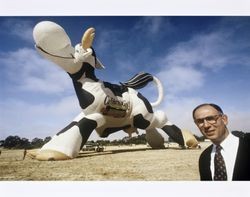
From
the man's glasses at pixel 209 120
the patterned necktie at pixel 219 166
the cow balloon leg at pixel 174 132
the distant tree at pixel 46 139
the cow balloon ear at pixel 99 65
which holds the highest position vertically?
the cow balloon ear at pixel 99 65

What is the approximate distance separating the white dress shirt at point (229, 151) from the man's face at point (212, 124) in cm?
6

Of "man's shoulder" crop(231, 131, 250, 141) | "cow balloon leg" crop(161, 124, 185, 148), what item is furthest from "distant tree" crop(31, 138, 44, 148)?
"man's shoulder" crop(231, 131, 250, 141)

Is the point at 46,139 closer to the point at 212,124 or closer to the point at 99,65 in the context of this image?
the point at 99,65

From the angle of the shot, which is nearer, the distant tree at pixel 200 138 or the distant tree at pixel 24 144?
the distant tree at pixel 200 138

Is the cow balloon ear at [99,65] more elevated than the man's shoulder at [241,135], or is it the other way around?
the cow balloon ear at [99,65]

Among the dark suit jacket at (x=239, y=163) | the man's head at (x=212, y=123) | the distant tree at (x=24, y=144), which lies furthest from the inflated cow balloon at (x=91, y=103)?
the dark suit jacket at (x=239, y=163)

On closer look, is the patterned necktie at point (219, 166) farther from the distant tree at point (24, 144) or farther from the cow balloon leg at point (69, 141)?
the distant tree at point (24, 144)

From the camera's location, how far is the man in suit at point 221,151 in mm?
2570

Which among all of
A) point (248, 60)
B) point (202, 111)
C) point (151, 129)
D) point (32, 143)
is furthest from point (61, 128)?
point (248, 60)

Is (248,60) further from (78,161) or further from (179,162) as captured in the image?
(78,161)

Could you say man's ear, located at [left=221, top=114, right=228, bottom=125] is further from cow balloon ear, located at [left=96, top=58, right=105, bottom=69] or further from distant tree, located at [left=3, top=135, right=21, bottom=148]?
distant tree, located at [left=3, top=135, right=21, bottom=148]

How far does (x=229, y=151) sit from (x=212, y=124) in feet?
0.87

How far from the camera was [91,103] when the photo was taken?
3227mm
